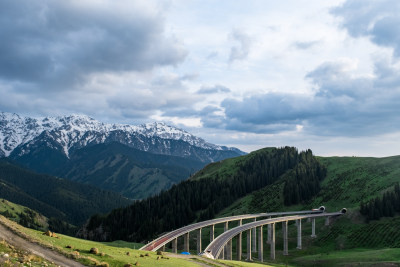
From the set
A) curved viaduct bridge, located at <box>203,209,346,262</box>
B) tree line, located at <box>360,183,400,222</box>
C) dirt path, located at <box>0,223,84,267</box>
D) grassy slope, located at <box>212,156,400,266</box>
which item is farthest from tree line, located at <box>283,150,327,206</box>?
dirt path, located at <box>0,223,84,267</box>

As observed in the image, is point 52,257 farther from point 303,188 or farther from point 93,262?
point 303,188

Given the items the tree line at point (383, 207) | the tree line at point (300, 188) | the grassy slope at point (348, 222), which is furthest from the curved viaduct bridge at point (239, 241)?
the tree line at point (300, 188)

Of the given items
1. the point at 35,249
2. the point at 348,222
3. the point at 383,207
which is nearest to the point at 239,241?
the point at 348,222

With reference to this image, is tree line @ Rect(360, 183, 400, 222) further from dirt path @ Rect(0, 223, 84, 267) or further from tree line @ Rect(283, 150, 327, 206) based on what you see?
dirt path @ Rect(0, 223, 84, 267)

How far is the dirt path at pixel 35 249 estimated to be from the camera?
31697 mm

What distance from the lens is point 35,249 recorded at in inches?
1334

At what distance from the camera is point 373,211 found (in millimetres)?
130875

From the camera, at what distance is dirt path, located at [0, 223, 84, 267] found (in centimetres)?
3170

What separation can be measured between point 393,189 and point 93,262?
15094cm

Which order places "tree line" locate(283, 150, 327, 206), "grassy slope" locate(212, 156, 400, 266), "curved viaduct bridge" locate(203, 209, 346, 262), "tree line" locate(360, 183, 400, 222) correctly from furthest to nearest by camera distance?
"tree line" locate(283, 150, 327, 206), "tree line" locate(360, 183, 400, 222), "grassy slope" locate(212, 156, 400, 266), "curved viaduct bridge" locate(203, 209, 346, 262)

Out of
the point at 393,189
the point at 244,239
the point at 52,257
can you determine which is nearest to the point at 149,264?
the point at 52,257

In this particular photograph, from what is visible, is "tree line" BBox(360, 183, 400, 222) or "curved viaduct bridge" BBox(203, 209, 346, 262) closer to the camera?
"curved viaduct bridge" BBox(203, 209, 346, 262)

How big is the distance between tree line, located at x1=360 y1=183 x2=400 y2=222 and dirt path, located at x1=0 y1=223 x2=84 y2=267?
12787 cm

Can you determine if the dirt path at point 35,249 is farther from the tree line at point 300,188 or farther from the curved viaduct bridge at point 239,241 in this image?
the tree line at point 300,188
